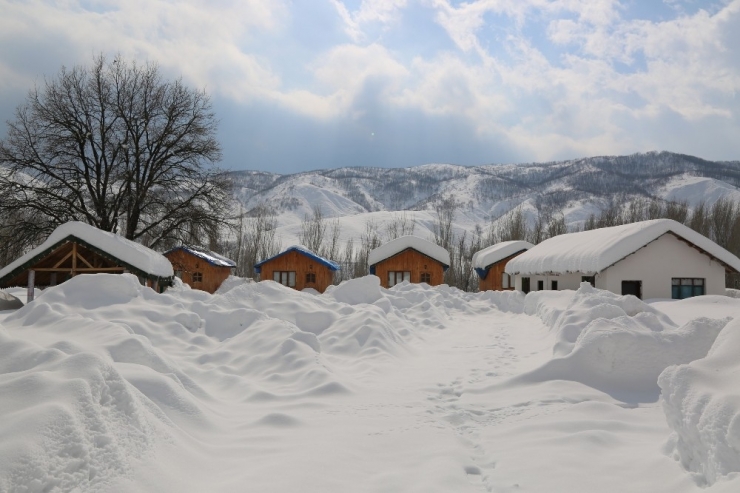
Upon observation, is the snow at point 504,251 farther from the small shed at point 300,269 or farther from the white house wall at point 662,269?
the white house wall at point 662,269

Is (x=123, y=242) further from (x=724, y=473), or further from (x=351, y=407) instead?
(x=724, y=473)

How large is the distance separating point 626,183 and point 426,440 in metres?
186

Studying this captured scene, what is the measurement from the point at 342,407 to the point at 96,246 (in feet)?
48.5

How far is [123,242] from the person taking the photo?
57.5ft

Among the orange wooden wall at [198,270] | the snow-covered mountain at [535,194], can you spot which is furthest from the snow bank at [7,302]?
the snow-covered mountain at [535,194]

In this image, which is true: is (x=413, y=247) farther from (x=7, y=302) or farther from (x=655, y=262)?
(x=7, y=302)

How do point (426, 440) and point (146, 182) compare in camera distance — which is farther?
point (146, 182)

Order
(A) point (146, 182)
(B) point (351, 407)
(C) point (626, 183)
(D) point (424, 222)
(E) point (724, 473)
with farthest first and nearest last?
(C) point (626, 183), (D) point (424, 222), (A) point (146, 182), (B) point (351, 407), (E) point (724, 473)

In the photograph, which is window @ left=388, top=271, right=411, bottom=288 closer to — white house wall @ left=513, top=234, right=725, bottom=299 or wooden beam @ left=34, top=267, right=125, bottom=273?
white house wall @ left=513, top=234, right=725, bottom=299

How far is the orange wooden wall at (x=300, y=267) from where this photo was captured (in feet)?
107

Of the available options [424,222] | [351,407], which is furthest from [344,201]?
[351,407]

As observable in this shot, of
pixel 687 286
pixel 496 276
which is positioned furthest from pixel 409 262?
pixel 687 286

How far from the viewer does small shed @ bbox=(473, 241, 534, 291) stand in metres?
35.5

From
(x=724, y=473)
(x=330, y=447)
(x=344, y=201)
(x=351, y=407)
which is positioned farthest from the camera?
(x=344, y=201)
